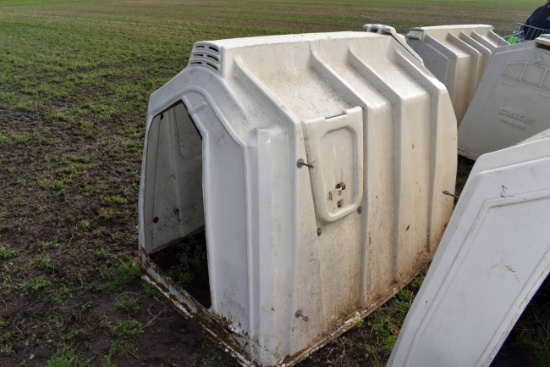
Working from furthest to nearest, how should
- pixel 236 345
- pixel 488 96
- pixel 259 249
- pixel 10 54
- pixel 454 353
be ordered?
pixel 10 54
pixel 488 96
pixel 236 345
pixel 259 249
pixel 454 353

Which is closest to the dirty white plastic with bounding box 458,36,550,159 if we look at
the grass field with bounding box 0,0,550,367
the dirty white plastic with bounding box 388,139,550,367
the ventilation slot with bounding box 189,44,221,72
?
the grass field with bounding box 0,0,550,367

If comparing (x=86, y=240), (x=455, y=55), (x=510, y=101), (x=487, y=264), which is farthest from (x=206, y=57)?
(x=455, y=55)

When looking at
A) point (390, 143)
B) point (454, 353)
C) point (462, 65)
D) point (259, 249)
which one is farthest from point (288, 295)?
point (462, 65)

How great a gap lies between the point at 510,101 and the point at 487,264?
3739 millimetres

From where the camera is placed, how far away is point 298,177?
8.05ft

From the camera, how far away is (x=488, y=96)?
5227 mm

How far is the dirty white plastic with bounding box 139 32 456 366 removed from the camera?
2.44 m

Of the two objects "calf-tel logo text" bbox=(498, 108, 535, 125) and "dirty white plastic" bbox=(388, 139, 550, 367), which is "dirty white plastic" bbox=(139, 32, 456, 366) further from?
"calf-tel logo text" bbox=(498, 108, 535, 125)

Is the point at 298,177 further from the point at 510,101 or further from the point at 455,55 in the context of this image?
the point at 455,55

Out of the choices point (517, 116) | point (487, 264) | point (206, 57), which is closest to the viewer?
point (487, 264)

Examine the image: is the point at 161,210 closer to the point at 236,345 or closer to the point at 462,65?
the point at 236,345

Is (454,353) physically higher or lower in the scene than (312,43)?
lower

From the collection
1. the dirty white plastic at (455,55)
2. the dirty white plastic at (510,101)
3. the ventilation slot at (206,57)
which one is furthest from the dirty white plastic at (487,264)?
the dirty white plastic at (455,55)

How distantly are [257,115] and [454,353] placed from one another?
1.41m
